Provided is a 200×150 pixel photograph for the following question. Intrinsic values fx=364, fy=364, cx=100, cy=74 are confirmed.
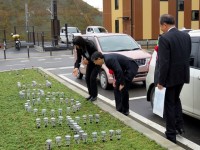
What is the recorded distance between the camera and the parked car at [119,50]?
34.8ft

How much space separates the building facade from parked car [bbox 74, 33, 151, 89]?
22.3 m

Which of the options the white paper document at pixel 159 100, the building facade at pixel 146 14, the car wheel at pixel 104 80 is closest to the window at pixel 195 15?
the building facade at pixel 146 14

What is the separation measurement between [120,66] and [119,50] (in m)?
4.30

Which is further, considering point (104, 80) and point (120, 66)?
point (104, 80)

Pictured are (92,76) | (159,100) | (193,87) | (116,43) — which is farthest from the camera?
(116,43)

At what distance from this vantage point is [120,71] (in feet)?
22.4

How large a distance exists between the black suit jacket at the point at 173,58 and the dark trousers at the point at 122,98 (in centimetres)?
184

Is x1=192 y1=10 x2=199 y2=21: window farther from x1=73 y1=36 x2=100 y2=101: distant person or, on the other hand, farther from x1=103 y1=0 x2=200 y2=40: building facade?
x1=73 y1=36 x2=100 y2=101: distant person

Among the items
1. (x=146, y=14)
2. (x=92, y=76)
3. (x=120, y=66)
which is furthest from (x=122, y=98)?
(x=146, y=14)

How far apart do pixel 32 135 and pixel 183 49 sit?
8.67 ft

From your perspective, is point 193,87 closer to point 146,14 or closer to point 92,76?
point 92,76

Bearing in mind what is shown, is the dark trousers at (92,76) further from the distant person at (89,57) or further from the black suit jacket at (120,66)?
the black suit jacket at (120,66)

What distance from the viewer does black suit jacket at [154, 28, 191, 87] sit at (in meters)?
5.25

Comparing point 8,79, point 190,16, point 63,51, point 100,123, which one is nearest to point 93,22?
point 190,16
